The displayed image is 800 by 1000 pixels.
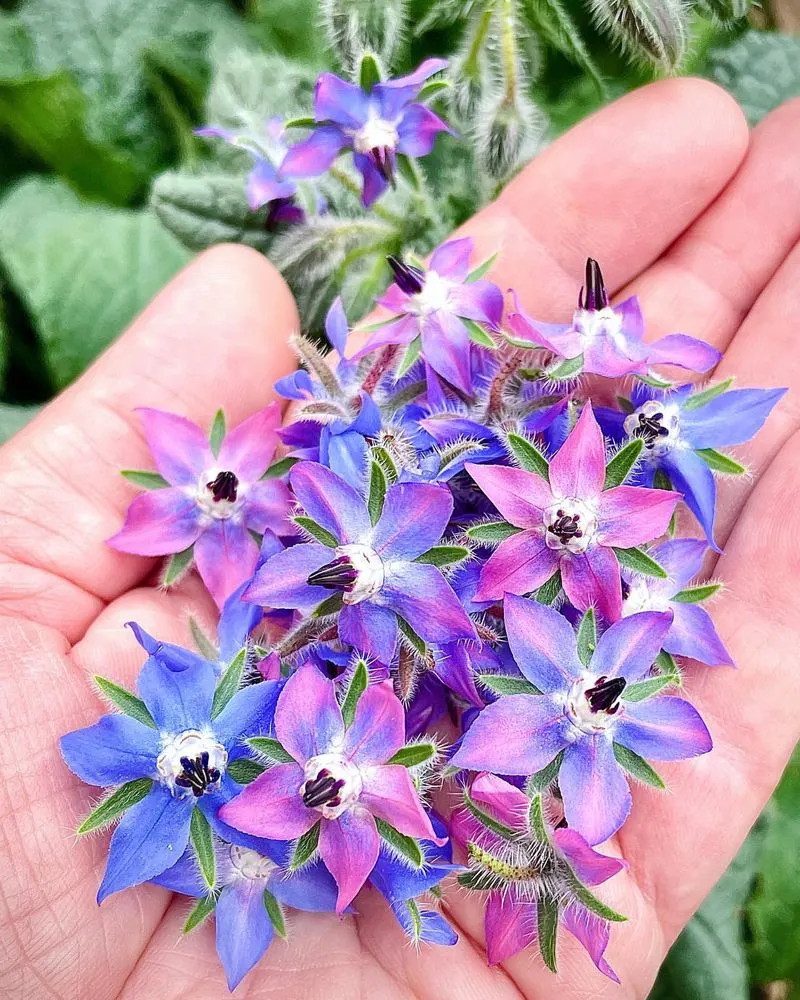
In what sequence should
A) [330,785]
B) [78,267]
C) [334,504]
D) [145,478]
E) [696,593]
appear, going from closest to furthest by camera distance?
[330,785]
[334,504]
[696,593]
[145,478]
[78,267]

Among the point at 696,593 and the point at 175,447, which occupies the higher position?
the point at 175,447

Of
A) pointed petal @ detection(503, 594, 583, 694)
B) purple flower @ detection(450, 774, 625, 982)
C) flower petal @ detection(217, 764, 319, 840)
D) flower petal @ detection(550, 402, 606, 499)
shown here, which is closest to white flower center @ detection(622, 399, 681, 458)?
flower petal @ detection(550, 402, 606, 499)

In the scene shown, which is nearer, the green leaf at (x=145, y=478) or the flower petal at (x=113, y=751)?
the flower petal at (x=113, y=751)

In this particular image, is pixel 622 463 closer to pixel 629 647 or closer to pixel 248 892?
pixel 629 647

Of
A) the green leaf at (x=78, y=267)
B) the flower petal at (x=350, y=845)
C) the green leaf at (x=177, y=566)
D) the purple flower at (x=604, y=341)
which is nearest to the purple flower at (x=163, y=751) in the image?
the flower petal at (x=350, y=845)

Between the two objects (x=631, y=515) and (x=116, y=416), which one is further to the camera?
(x=116, y=416)

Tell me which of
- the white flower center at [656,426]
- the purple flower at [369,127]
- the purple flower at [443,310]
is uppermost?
the purple flower at [369,127]

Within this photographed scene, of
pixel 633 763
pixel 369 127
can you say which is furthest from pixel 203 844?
pixel 369 127

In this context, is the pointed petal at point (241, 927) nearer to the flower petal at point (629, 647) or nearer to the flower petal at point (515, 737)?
the flower petal at point (515, 737)
